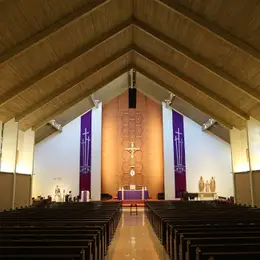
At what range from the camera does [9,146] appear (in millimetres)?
11078

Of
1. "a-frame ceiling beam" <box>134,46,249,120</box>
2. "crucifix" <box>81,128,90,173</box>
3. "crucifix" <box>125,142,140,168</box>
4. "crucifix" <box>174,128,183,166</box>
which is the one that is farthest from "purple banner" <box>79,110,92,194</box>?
"a-frame ceiling beam" <box>134,46,249,120</box>

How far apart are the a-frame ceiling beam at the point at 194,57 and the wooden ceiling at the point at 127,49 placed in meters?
0.03

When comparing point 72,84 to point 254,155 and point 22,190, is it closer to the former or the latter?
point 22,190

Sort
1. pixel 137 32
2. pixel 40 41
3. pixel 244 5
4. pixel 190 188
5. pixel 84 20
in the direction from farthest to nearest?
pixel 190 188, pixel 137 32, pixel 84 20, pixel 40 41, pixel 244 5

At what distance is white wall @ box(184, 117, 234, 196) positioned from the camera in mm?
17031

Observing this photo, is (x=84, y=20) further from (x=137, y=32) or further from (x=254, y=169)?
(x=254, y=169)

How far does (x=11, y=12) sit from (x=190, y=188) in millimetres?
13390

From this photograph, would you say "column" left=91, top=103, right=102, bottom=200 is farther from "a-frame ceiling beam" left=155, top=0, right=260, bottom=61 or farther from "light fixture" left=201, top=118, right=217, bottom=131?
"a-frame ceiling beam" left=155, top=0, right=260, bottom=61

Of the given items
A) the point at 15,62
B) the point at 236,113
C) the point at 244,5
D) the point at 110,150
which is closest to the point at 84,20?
the point at 15,62

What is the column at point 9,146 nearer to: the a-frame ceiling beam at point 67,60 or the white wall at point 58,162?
the a-frame ceiling beam at point 67,60

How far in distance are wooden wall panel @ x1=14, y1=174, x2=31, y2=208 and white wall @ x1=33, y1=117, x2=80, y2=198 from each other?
161 inches

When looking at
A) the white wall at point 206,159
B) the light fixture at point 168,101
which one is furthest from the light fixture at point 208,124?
the light fixture at point 168,101

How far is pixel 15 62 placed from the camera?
8016 millimetres

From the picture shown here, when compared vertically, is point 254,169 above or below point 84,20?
below
